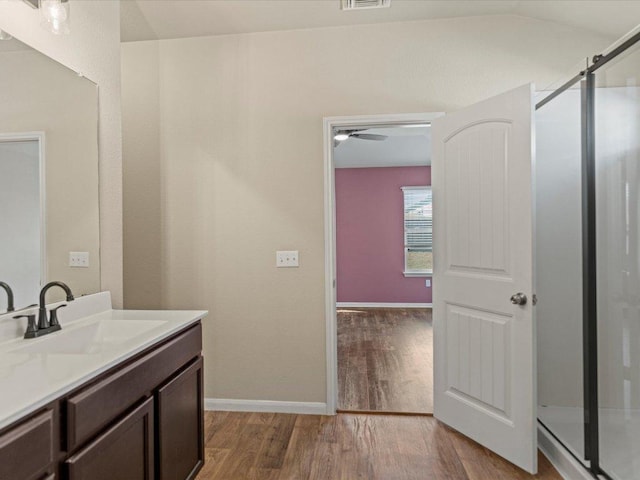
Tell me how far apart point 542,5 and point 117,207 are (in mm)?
2837

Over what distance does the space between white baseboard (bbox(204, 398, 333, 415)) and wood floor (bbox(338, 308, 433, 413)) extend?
0.22 m

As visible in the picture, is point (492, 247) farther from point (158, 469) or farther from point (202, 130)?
point (202, 130)

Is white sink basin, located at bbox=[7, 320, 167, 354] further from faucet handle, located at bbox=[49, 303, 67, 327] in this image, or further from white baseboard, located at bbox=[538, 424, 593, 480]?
white baseboard, located at bbox=[538, 424, 593, 480]

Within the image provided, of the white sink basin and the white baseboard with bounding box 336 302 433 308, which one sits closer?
the white sink basin

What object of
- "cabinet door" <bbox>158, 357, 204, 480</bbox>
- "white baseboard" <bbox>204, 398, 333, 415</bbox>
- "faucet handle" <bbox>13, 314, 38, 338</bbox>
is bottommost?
→ "white baseboard" <bbox>204, 398, 333, 415</bbox>

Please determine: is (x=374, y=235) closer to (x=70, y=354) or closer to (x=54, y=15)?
(x=54, y=15)

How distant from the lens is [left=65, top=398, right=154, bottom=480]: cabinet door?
108cm

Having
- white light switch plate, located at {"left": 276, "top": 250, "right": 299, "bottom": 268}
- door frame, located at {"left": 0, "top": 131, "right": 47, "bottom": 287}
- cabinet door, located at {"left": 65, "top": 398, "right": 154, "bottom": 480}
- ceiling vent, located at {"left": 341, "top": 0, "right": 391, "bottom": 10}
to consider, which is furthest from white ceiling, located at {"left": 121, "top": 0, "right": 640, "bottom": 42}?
cabinet door, located at {"left": 65, "top": 398, "right": 154, "bottom": 480}

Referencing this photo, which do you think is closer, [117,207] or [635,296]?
[635,296]

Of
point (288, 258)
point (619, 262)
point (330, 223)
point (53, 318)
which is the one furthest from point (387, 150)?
point (53, 318)

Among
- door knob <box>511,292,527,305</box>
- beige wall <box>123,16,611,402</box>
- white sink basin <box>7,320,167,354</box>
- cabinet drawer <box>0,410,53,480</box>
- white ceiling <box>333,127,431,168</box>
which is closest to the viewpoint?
cabinet drawer <box>0,410,53,480</box>

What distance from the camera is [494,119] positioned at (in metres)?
2.10

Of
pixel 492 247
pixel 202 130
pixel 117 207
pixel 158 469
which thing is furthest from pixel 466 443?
pixel 202 130

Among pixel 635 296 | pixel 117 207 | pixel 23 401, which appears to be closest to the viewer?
pixel 23 401
